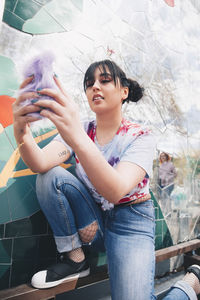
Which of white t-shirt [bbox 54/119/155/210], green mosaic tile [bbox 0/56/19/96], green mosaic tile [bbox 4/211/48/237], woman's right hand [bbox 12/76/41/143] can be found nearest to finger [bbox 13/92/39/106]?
woman's right hand [bbox 12/76/41/143]

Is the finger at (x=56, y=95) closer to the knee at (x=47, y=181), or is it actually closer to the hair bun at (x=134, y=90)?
the knee at (x=47, y=181)

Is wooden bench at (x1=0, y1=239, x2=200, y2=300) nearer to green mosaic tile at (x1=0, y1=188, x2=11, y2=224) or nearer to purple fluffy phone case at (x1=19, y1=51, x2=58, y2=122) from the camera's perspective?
green mosaic tile at (x1=0, y1=188, x2=11, y2=224)

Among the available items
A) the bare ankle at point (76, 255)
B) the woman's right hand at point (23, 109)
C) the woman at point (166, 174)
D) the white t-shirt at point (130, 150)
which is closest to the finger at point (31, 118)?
the woman's right hand at point (23, 109)

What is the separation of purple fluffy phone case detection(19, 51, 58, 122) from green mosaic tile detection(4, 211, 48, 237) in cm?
66

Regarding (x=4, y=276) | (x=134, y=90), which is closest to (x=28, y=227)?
(x=4, y=276)

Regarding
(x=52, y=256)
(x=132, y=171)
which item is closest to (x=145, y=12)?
(x=132, y=171)

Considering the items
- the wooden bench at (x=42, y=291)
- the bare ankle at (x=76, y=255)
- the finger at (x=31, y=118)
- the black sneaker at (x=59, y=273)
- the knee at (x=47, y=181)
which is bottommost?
the wooden bench at (x=42, y=291)

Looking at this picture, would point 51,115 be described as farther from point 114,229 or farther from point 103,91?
point 114,229

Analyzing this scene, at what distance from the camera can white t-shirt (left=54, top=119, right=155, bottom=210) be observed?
2.70ft

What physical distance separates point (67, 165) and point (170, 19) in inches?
65.4

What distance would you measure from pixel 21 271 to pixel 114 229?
464mm

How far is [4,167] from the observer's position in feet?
3.30

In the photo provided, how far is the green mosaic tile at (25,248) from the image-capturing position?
39.8 inches

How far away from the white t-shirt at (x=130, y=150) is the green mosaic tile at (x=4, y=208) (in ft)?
1.10
